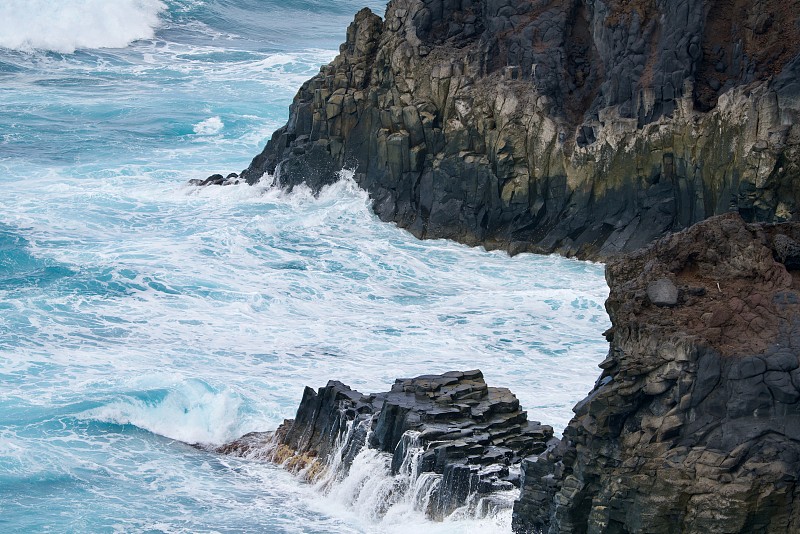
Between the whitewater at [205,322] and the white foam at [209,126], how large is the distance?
0.82ft

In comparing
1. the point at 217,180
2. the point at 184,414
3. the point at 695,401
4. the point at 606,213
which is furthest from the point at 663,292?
the point at 217,180

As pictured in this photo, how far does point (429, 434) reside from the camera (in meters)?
25.7

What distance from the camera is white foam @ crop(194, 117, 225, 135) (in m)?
64.1

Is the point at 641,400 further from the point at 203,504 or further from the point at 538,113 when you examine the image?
the point at 538,113

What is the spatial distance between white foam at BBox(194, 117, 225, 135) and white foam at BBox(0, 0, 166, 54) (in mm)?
19537

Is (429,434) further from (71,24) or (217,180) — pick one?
(71,24)

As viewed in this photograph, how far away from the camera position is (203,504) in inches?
1074

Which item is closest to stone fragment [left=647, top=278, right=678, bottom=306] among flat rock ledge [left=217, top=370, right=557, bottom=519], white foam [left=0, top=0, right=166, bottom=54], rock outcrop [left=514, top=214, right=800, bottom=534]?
rock outcrop [left=514, top=214, right=800, bottom=534]

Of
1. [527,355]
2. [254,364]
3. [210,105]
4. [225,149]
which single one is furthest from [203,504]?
[210,105]

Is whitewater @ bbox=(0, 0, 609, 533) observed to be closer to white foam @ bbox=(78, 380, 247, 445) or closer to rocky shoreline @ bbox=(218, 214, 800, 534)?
white foam @ bbox=(78, 380, 247, 445)

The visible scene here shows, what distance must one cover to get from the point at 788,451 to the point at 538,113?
2616cm

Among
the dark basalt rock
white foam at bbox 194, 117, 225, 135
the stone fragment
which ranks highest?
the stone fragment

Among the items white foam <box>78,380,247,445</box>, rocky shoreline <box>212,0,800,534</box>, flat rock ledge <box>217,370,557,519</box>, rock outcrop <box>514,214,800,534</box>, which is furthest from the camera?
white foam <box>78,380,247,445</box>

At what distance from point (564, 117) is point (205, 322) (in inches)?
504
